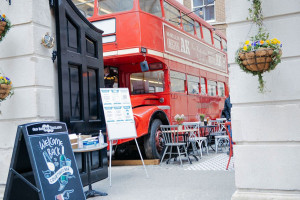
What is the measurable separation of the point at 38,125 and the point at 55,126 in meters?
0.28

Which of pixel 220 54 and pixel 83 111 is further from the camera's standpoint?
pixel 220 54

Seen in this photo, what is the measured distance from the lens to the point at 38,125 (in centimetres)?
393

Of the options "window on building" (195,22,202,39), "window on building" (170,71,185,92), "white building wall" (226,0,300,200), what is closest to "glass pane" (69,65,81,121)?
"white building wall" (226,0,300,200)

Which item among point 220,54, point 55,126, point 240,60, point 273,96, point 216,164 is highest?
point 220,54

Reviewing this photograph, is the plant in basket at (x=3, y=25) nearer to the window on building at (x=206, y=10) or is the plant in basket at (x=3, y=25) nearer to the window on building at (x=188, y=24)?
the window on building at (x=188, y=24)

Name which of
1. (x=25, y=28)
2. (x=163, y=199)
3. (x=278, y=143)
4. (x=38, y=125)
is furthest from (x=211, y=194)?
(x=25, y=28)

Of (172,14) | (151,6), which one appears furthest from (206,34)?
(151,6)

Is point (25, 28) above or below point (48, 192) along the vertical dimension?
above

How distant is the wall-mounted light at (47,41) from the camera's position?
5005 mm

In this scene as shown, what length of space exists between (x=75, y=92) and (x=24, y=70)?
1.05 metres

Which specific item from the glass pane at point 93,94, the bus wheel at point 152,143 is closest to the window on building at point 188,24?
the bus wheel at point 152,143

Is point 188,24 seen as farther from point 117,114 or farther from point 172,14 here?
point 117,114

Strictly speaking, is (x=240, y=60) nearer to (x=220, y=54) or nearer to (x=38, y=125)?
(x=38, y=125)

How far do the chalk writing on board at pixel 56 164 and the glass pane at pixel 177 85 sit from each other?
610 centimetres
